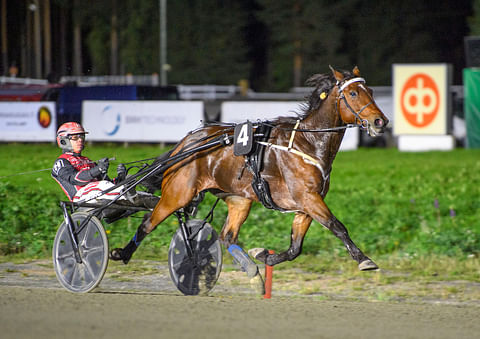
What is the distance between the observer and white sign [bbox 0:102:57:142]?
20.6 m

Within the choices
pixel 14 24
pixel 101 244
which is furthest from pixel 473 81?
pixel 14 24

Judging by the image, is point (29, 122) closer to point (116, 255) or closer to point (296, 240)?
point (116, 255)

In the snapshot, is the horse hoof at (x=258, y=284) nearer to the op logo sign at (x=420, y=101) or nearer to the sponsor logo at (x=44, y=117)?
the sponsor logo at (x=44, y=117)

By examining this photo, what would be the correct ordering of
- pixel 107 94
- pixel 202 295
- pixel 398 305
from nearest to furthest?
pixel 398 305, pixel 202 295, pixel 107 94

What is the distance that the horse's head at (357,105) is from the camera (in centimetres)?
641

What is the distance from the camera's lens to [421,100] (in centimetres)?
2216

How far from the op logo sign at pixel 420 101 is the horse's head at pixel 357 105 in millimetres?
15541

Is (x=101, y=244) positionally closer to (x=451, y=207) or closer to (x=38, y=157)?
(x=38, y=157)

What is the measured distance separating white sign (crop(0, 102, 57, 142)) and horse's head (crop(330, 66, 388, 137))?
14606 mm

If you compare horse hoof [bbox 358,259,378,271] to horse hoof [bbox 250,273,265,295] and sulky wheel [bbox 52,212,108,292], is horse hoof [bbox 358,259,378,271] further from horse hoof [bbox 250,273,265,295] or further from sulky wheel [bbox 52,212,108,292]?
sulky wheel [bbox 52,212,108,292]

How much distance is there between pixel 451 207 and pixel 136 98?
10.6 m

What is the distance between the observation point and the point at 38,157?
11.1 meters

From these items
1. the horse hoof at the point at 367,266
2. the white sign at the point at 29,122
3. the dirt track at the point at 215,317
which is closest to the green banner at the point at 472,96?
the white sign at the point at 29,122

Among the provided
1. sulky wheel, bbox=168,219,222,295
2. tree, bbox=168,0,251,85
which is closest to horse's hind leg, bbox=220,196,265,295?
sulky wheel, bbox=168,219,222,295
